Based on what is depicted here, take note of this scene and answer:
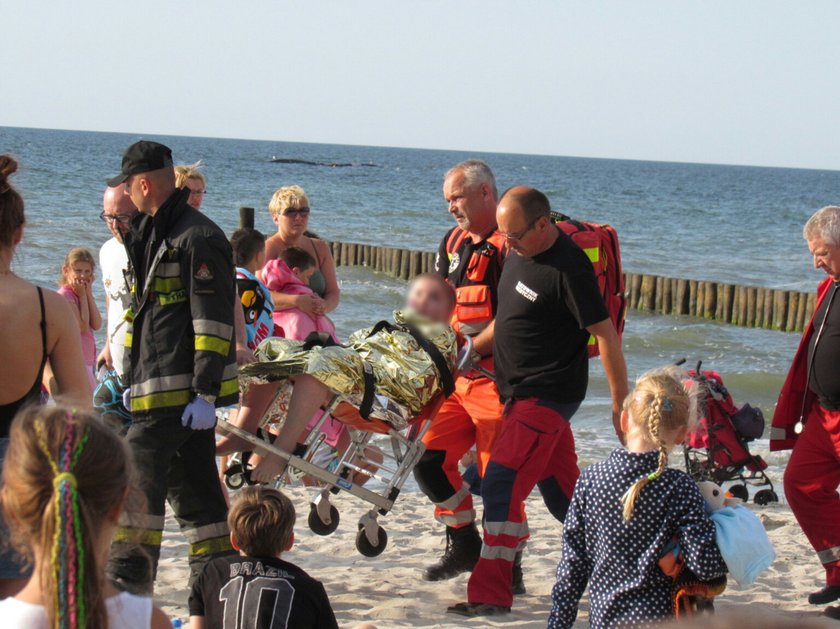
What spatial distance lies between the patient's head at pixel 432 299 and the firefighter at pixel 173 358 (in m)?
1.08

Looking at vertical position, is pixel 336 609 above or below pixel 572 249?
below

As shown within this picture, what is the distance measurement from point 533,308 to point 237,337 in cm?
144

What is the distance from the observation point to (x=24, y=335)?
133 inches

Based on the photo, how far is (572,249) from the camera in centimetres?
521

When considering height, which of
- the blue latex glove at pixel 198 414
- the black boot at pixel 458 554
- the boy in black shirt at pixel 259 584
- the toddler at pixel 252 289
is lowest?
the black boot at pixel 458 554

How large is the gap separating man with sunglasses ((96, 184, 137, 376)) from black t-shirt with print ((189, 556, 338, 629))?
5.88 ft

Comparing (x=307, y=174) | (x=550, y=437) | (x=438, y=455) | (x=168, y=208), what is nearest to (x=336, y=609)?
(x=438, y=455)

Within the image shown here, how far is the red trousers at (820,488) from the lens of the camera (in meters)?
5.54

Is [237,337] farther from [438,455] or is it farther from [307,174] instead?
[307,174]

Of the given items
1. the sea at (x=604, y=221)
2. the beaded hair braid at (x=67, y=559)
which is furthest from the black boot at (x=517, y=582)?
the beaded hair braid at (x=67, y=559)

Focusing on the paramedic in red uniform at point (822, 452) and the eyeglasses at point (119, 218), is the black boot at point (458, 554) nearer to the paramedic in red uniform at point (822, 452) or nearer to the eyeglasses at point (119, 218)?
the paramedic in red uniform at point (822, 452)

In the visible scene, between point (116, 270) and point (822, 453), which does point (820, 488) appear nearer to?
point (822, 453)

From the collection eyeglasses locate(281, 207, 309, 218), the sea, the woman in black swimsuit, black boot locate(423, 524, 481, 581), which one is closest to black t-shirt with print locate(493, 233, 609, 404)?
black boot locate(423, 524, 481, 581)

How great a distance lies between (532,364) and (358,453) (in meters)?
0.94
